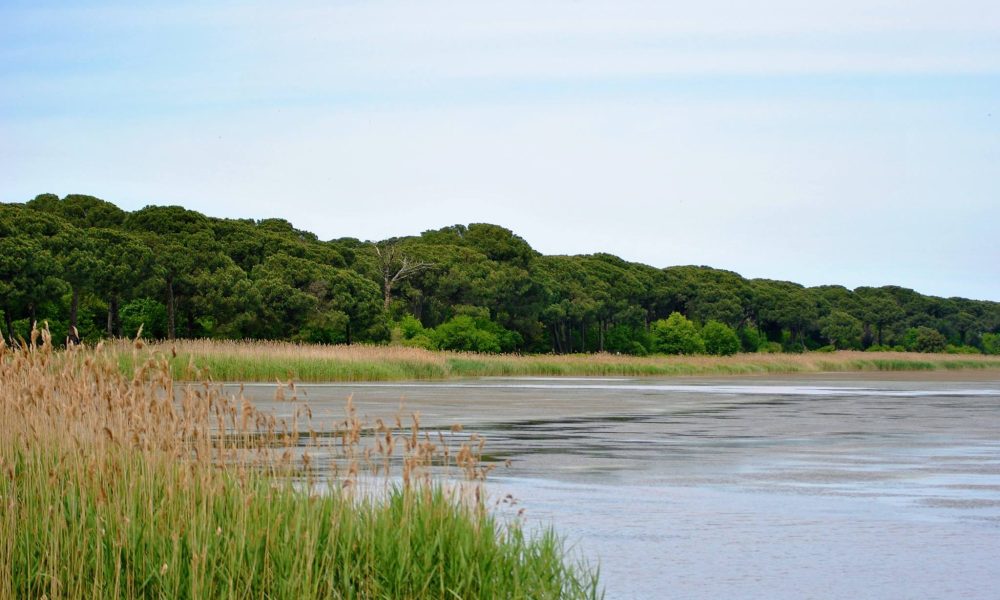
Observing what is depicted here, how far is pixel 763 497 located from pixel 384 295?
71.8 meters

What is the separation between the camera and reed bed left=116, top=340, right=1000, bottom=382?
43.3m

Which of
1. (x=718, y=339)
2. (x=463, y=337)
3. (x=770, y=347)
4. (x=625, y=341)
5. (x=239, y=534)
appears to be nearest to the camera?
(x=239, y=534)

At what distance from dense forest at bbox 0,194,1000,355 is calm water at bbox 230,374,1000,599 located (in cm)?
3472

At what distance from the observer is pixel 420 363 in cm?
5228

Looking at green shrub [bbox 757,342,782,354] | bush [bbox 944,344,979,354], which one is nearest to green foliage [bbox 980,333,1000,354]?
bush [bbox 944,344,979,354]

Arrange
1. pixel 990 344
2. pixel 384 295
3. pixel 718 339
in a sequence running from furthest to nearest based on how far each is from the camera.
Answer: pixel 990 344 → pixel 718 339 → pixel 384 295

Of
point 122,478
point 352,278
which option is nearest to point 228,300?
point 352,278

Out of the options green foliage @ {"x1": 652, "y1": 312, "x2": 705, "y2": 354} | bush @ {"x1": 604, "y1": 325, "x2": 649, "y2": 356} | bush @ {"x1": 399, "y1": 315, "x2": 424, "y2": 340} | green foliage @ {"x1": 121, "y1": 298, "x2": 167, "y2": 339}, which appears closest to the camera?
green foliage @ {"x1": 121, "y1": 298, "x2": 167, "y2": 339}

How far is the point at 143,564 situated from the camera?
6.50 meters

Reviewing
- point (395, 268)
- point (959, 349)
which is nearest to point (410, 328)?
point (395, 268)

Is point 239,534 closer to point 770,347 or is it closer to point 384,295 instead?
point 384,295

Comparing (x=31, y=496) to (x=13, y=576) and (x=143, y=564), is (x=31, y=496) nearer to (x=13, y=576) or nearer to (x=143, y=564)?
(x=13, y=576)

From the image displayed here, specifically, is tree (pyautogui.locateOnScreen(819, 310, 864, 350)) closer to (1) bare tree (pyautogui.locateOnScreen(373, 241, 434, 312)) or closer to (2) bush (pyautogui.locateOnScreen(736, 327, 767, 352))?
(2) bush (pyautogui.locateOnScreen(736, 327, 767, 352))

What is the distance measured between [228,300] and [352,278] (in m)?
8.71
